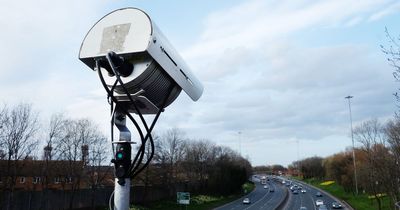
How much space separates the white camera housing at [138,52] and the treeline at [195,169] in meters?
66.2

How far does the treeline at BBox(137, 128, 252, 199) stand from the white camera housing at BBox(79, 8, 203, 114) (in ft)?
217

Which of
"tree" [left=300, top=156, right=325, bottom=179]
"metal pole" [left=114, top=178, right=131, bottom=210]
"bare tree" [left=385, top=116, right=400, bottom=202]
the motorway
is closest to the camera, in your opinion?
"metal pole" [left=114, top=178, right=131, bottom=210]

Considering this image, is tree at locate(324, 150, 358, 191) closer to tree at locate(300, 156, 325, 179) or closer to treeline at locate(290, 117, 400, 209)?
treeline at locate(290, 117, 400, 209)

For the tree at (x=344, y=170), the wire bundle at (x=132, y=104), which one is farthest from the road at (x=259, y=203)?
the wire bundle at (x=132, y=104)

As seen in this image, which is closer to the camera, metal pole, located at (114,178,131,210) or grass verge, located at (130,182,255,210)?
metal pole, located at (114,178,131,210)

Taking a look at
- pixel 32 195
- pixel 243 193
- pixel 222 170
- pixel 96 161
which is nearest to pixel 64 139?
pixel 96 161

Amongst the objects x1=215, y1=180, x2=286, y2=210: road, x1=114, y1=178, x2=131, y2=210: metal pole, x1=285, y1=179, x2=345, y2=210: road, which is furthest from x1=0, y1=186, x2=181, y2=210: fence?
x1=114, y1=178, x2=131, y2=210: metal pole

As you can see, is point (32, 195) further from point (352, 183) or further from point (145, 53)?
point (352, 183)

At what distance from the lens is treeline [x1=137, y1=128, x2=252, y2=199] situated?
7544cm

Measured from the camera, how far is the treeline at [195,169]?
247 ft

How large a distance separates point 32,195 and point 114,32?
133 feet

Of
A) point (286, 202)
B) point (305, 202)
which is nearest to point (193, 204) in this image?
point (286, 202)

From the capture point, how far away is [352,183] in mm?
Result: 90125

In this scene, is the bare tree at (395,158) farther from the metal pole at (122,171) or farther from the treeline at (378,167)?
the metal pole at (122,171)
